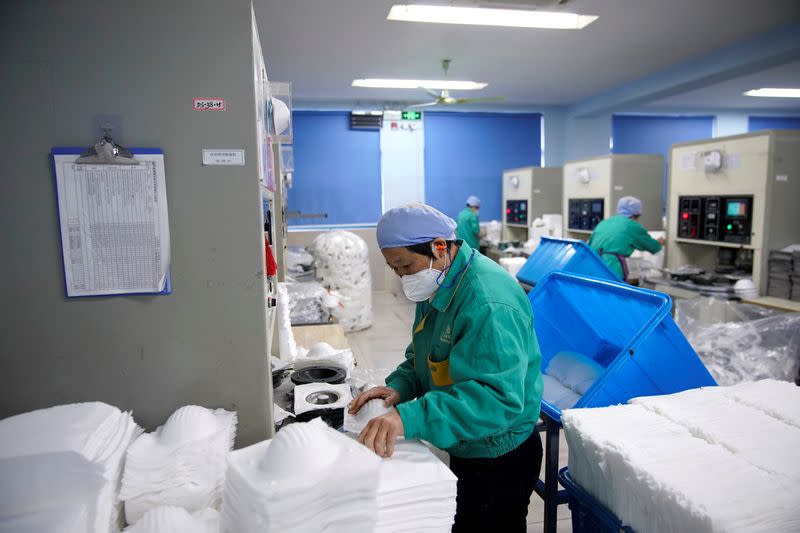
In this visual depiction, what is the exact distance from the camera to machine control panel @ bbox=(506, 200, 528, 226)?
7.99 meters

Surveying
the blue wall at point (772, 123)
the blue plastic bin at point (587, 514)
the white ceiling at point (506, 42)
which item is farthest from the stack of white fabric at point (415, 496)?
the blue wall at point (772, 123)

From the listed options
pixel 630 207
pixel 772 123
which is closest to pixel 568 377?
pixel 630 207

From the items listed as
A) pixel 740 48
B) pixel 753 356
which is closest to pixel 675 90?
pixel 740 48

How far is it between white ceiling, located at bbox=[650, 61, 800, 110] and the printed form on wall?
288 inches

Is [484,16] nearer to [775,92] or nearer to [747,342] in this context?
[747,342]

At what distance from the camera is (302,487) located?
36.5 inches

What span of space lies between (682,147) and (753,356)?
6.34 feet

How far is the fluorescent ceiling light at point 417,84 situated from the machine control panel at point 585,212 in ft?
7.21

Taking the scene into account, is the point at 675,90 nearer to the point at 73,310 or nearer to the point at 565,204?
the point at 565,204

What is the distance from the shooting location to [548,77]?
696 centimetres

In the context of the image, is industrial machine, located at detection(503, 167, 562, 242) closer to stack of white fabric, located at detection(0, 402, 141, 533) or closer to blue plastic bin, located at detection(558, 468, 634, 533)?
blue plastic bin, located at detection(558, 468, 634, 533)

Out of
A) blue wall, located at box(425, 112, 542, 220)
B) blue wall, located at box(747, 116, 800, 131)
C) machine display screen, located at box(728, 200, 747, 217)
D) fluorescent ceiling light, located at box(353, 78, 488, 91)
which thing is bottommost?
machine display screen, located at box(728, 200, 747, 217)

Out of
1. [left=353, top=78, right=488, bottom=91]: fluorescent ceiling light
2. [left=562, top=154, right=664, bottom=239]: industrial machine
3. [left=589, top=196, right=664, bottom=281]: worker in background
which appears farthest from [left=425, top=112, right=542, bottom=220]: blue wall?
[left=589, top=196, right=664, bottom=281]: worker in background

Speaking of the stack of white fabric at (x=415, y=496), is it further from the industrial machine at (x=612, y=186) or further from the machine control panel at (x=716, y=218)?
the industrial machine at (x=612, y=186)
